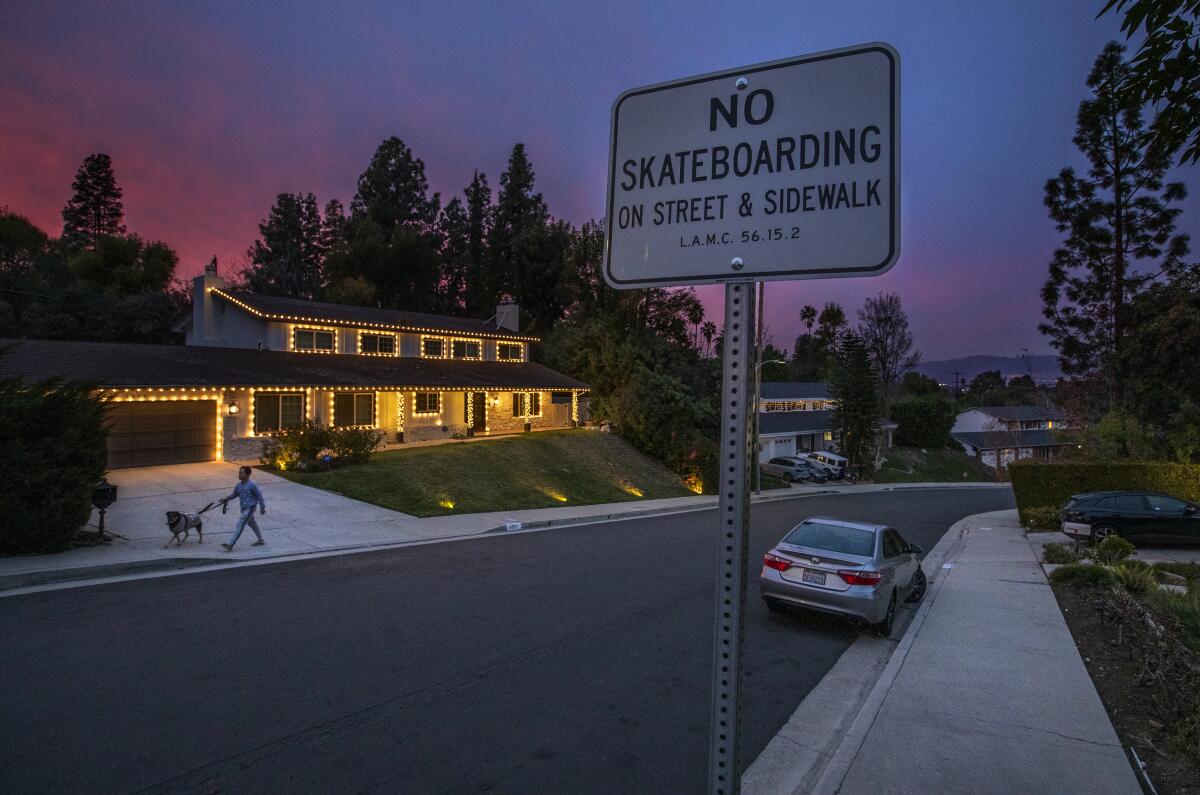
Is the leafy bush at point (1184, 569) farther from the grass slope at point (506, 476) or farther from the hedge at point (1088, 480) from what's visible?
the grass slope at point (506, 476)

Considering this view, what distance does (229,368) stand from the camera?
26.8 m

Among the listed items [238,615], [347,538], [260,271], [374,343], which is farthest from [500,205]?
[238,615]

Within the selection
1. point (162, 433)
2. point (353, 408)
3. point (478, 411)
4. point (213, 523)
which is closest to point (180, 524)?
point (213, 523)

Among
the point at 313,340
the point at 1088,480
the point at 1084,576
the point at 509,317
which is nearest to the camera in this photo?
the point at 1084,576

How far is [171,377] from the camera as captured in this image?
78.5 ft

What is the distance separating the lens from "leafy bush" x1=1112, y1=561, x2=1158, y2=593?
11.1 m

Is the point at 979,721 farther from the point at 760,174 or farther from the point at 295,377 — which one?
the point at 295,377

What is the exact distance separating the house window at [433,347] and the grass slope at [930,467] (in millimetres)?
35196

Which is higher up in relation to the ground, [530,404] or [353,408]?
[530,404]

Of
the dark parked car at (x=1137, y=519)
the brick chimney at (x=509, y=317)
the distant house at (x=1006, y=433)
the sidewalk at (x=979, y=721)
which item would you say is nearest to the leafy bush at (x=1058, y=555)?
the dark parked car at (x=1137, y=519)

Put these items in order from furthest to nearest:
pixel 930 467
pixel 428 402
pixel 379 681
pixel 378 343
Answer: pixel 930 467 → pixel 378 343 → pixel 428 402 → pixel 379 681

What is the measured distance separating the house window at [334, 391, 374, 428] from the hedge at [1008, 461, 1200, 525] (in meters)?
27.3

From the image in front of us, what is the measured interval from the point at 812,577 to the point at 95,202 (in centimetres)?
9447

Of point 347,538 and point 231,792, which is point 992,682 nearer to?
point 231,792
